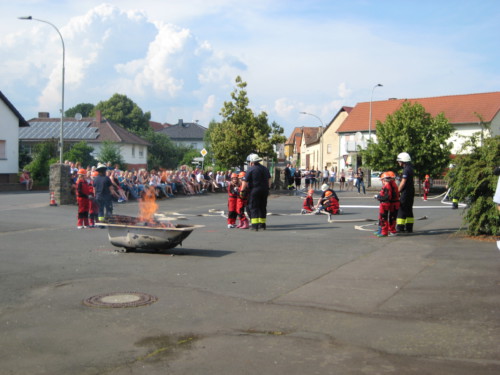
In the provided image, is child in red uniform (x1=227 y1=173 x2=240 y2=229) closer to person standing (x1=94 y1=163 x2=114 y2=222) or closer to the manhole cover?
person standing (x1=94 y1=163 x2=114 y2=222)

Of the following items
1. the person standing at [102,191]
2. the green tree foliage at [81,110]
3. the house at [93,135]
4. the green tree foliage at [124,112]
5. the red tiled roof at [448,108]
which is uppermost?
the green tree foliage at [81,110]

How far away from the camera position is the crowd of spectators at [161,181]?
85.9 feet

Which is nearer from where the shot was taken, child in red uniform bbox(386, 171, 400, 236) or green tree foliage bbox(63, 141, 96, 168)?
child in red uniform bbox(386, 171, 400, 236)

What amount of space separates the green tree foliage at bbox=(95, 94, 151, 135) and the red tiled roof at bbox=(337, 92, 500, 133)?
33.2 meters

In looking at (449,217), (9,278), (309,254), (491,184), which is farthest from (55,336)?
(449,217)

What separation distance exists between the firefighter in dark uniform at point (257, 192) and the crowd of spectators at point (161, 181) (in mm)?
9360

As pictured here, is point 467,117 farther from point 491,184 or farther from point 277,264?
point 277,264

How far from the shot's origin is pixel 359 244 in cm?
1229

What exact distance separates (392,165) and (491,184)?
2701cm

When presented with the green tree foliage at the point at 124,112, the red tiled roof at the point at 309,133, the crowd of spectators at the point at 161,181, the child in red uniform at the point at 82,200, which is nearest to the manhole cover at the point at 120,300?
the child in red uniform at the point at 82,200

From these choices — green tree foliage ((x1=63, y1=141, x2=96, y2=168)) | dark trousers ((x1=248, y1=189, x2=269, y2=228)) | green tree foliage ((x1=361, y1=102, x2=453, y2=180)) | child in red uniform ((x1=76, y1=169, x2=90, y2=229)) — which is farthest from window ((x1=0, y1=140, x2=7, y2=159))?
dark trousers ((x1=248, y1=189, x2=269, y2=228))

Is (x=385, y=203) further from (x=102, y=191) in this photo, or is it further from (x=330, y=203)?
(x=102, y=191)

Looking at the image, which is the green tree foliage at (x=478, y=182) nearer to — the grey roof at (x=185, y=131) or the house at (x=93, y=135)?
the house at (x=93, y=135)

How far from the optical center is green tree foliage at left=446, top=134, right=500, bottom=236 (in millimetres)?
12352
